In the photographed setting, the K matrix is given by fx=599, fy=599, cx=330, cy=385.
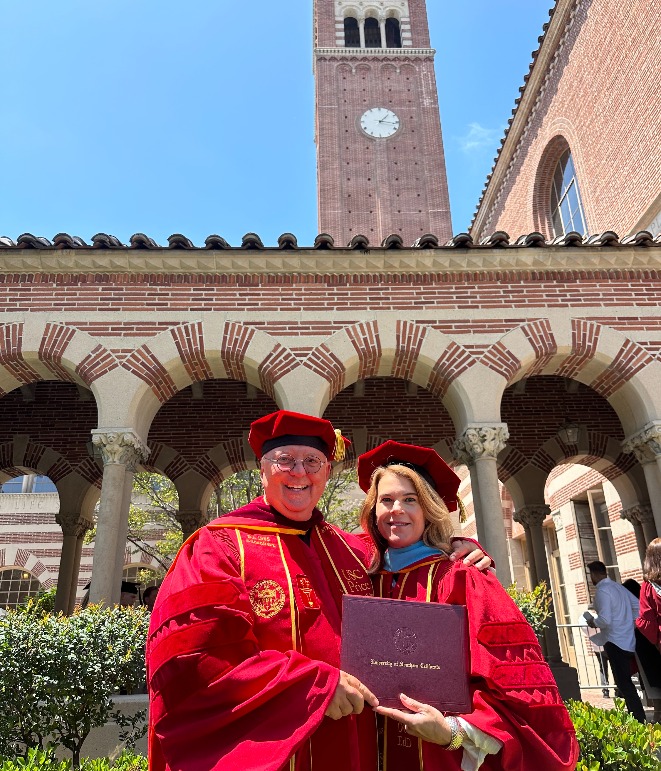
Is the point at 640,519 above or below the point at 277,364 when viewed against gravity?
below

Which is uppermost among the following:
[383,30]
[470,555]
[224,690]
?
[383,30]

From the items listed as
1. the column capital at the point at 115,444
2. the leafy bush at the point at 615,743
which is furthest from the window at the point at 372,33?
the leafy bush at the point at 615,743

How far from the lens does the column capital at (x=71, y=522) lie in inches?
455

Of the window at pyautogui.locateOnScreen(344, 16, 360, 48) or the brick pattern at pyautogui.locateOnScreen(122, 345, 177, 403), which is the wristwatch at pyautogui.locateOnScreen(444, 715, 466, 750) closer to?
the brick pattern at pyautogui.locateOnScreen(122, 345, 177, 403)

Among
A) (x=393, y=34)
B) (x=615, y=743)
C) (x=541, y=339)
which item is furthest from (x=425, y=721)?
(x=393, y=34)

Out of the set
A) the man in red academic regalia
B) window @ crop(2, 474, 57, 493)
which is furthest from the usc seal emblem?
window @ crop(2, 474, 57, 493)

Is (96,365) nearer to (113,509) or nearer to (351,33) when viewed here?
(113,509)

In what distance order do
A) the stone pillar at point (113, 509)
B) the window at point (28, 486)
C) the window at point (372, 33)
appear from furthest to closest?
the window at point (372, 33), the window at point (28, 486), the stone pillar at point (113, 509)

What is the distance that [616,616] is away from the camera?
6750mm

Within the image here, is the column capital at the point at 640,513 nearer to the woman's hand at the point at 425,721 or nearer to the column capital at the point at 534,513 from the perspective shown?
the column capital at the point at 534,513

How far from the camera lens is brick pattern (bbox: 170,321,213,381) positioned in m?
8.23

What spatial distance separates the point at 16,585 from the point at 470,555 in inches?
869

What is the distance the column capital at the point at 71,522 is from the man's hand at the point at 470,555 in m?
11.0

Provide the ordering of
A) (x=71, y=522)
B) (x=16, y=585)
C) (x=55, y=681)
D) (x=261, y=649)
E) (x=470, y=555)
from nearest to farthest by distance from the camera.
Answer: (x=261, y=649)
(x=470, y=555)
(x=55, y=681)
(x=71, y=522)
(x=16, y=585)
